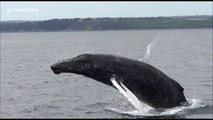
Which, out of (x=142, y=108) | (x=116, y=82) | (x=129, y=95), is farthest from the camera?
(x=142, y=108)

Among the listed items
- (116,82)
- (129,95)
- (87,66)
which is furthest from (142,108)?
(87,66)

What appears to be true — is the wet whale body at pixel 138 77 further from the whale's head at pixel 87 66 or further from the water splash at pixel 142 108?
the water splash at pixel 142 108

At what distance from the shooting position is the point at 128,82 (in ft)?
51.0

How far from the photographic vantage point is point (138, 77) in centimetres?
1551

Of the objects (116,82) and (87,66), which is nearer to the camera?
(116,82)

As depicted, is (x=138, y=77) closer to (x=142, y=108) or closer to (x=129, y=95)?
(x=129, y=95)

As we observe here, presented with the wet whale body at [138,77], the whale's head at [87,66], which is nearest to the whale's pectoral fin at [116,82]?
the wet whale body at [138,77]

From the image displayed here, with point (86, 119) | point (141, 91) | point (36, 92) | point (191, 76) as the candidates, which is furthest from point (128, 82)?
point (191, 76)

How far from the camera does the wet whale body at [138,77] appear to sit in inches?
609

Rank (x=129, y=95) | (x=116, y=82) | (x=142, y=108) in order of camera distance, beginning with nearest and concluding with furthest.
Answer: (x=129, y=95)
(x=116, y=82)
(x=142, y=108)

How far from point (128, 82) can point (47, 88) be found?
1462cm

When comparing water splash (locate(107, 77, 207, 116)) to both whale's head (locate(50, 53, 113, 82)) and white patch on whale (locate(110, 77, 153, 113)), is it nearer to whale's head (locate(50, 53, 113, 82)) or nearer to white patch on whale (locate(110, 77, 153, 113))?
white patch on whale (locate(110, 77, 153, 113))

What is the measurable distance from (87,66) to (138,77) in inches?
70.1

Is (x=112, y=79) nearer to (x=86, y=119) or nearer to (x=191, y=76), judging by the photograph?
(x=86, y=119)
